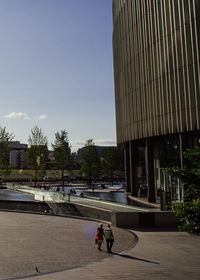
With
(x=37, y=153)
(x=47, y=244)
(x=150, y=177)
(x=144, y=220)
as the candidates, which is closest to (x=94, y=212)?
(x=144, y=220)

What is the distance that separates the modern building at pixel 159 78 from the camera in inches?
1078

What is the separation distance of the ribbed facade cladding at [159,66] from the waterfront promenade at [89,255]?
43.7ft

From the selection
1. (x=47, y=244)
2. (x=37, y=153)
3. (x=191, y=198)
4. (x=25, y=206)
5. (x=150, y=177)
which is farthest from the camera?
(x=37, y=153)

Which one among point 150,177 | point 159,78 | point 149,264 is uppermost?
point 159,78

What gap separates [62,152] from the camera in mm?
73875

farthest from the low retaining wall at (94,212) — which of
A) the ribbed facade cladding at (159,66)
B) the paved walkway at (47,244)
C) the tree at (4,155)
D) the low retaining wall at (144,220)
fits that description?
the tree at (4,155)

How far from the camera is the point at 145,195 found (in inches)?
1539

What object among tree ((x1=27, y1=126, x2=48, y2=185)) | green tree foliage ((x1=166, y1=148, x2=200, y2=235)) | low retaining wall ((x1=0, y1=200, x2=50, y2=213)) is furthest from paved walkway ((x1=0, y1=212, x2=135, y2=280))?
tree ((x1=27, y1=126, x2=48, y2=185))

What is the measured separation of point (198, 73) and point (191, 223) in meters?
19.2

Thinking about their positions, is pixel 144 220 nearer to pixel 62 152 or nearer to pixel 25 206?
pixel 25 206

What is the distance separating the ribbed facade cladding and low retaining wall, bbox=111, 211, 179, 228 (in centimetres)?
989

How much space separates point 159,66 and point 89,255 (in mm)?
22009

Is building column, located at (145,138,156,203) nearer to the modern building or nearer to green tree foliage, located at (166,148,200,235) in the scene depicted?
the modern building

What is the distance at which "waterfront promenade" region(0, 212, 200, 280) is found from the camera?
438 inches
